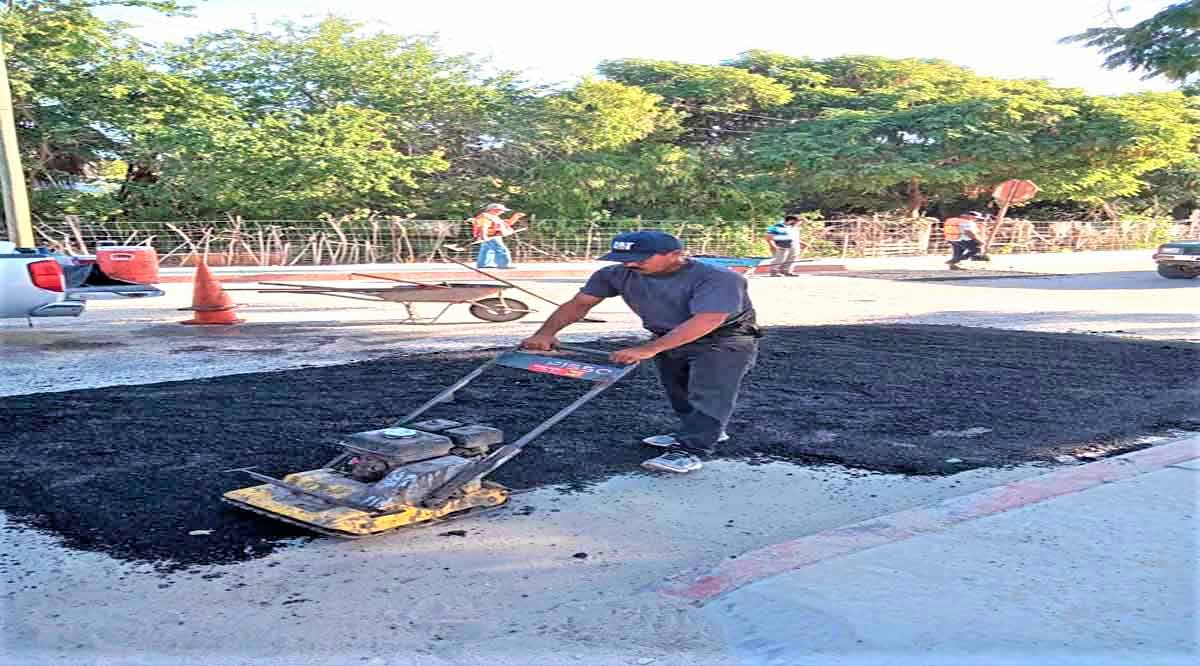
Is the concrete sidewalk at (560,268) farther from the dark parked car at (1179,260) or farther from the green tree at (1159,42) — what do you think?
the green tree at (1159,42)

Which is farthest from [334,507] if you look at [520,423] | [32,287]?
[32,287]

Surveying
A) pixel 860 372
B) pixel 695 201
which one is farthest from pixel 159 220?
pixel 860 372

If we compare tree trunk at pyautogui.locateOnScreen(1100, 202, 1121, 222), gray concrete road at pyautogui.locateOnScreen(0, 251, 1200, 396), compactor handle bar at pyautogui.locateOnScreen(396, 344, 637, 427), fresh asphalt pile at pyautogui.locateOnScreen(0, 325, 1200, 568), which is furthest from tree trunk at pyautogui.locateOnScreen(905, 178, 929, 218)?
compactor handle bar at pyautogui.locateOnScreen(396, 344, 637, 427)

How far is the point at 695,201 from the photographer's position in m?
34.7

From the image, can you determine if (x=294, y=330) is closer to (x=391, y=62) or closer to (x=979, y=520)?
(x=979, y=520)

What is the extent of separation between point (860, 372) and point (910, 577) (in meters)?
5.16

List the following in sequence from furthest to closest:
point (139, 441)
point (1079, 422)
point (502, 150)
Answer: point (502, 150) < point (1079, 422) < point (139, 441)

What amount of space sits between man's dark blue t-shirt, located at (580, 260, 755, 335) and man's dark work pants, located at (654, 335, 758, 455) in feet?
0.40

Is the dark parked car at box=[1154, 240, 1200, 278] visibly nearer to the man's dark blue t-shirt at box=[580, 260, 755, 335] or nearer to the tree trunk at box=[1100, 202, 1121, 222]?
the man's dark blue t-shirt at box=[580, 260, 755, 335]

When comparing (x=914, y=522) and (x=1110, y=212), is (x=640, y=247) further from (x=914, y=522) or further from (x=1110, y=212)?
(x=1110, y=212)

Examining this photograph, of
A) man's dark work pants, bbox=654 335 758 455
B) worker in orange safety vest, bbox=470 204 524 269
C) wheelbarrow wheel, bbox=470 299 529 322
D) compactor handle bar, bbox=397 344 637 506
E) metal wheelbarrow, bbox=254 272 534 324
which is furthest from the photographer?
worker in orange safety vest, bbox=470 204 524 269

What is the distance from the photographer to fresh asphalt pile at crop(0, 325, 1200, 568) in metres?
4.71

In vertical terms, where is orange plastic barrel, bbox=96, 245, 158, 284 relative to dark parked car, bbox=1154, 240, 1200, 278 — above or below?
above

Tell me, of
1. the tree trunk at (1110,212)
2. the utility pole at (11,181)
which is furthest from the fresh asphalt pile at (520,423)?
the tree trunk at (1110,212)
